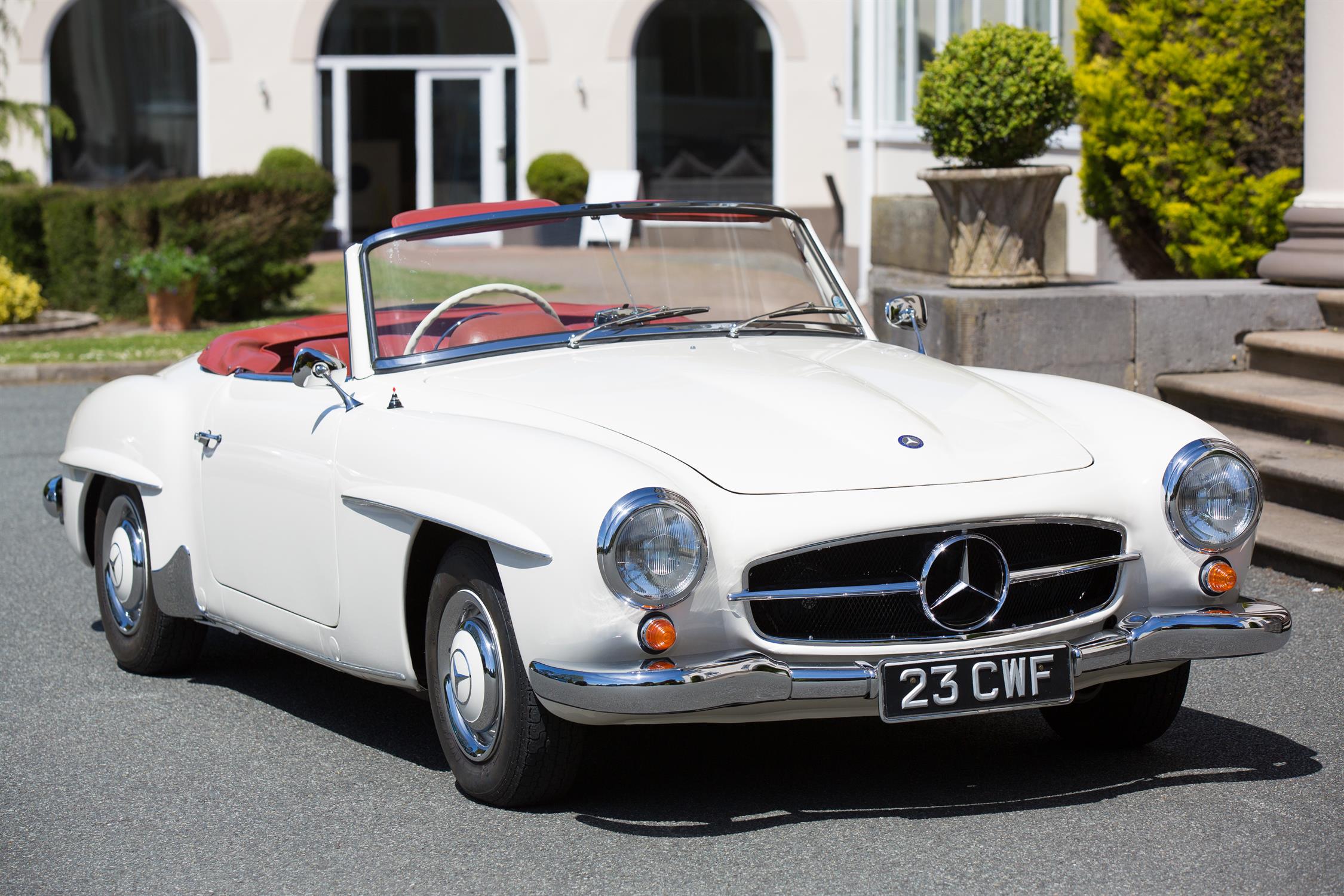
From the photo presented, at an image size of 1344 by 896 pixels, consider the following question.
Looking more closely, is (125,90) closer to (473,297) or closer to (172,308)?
(172,308)

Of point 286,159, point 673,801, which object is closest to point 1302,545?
point 673,801

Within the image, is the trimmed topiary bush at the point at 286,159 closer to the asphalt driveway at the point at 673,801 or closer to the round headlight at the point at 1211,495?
the asphalt driveway at the point at 673,801

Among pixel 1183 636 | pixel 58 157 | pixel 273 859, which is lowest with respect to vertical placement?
pixel 273 859

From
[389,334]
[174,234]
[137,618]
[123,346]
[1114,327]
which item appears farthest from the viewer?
[174,234]

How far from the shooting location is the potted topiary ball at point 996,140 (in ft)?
28.3

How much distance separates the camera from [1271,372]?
831 centimetres

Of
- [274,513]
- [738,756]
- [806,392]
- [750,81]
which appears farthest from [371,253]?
[750,81]

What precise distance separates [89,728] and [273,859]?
132 cm

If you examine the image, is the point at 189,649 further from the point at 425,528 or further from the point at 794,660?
the point at 794,660

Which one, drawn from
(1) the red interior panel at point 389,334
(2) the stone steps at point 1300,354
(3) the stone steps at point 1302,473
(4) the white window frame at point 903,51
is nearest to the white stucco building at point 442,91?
(4) the white window frame at point 903,51

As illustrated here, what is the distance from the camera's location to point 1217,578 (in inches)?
167

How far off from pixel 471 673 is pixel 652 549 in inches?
24.9

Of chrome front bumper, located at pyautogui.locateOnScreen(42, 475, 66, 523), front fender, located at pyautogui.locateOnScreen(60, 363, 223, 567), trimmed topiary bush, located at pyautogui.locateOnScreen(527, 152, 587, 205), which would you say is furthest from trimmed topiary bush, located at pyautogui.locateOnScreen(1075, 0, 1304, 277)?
trimmed topiary bush, located at pyautogui.locateOnScreen(527, 152, 587, 205)

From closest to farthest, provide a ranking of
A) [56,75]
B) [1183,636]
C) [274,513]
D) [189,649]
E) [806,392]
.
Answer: [1183,636]
[806,392]
[274,513]
[189,649]
[56,75]
